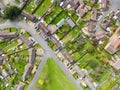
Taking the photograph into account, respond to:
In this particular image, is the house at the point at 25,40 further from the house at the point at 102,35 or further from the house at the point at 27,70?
the house at the point at 102,35

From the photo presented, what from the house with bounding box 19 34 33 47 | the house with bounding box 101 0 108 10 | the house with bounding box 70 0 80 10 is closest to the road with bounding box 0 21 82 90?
the house with bounding box 19 34 33 47

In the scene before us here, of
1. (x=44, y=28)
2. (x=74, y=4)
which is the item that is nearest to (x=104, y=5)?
(x=74, y=4)

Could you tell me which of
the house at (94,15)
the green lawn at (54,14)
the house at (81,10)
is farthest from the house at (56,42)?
the house at (94,15)

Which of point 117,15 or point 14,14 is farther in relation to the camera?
point 14,14

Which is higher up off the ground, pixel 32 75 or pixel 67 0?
pixel 67 0

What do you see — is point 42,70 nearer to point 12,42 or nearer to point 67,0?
point 12,42

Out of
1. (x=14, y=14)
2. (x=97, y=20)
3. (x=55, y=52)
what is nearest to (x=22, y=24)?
(x=14, y=14)
